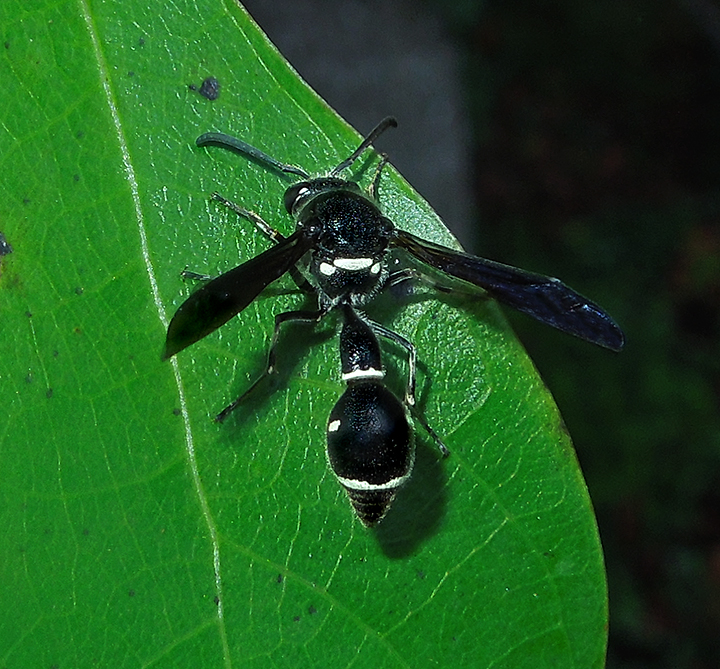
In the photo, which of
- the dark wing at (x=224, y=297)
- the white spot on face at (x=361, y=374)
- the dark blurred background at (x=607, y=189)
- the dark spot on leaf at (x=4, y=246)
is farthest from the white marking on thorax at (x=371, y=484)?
the dark blurred background at (x=607, y=189)

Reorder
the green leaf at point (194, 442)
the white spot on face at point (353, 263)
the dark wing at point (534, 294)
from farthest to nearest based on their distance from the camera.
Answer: the white spot on face at point (353, 263) < the dark wing at point (534, 294) < the green leaf at point (194, 442)

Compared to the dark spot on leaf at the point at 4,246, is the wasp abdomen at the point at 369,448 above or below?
below

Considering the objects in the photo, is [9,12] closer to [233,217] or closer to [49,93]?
[49,93]

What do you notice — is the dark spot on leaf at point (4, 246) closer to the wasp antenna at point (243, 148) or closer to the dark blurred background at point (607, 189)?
the wasp antenna at point (243, 148)

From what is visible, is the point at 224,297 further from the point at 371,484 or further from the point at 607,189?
the point at 607,189

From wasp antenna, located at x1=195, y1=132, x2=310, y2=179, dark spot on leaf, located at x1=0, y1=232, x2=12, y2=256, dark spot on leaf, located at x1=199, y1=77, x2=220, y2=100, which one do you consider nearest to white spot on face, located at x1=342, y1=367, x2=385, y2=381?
wasp antenna, located at x1=195, y1=132, x2=310, y2=179

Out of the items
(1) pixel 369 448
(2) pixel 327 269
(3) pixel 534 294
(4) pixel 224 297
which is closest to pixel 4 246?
(4) pixel 224 297

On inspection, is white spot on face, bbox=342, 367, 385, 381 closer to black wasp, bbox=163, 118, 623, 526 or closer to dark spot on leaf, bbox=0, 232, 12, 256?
black wasp, bbox=163, 118, 623, 526
